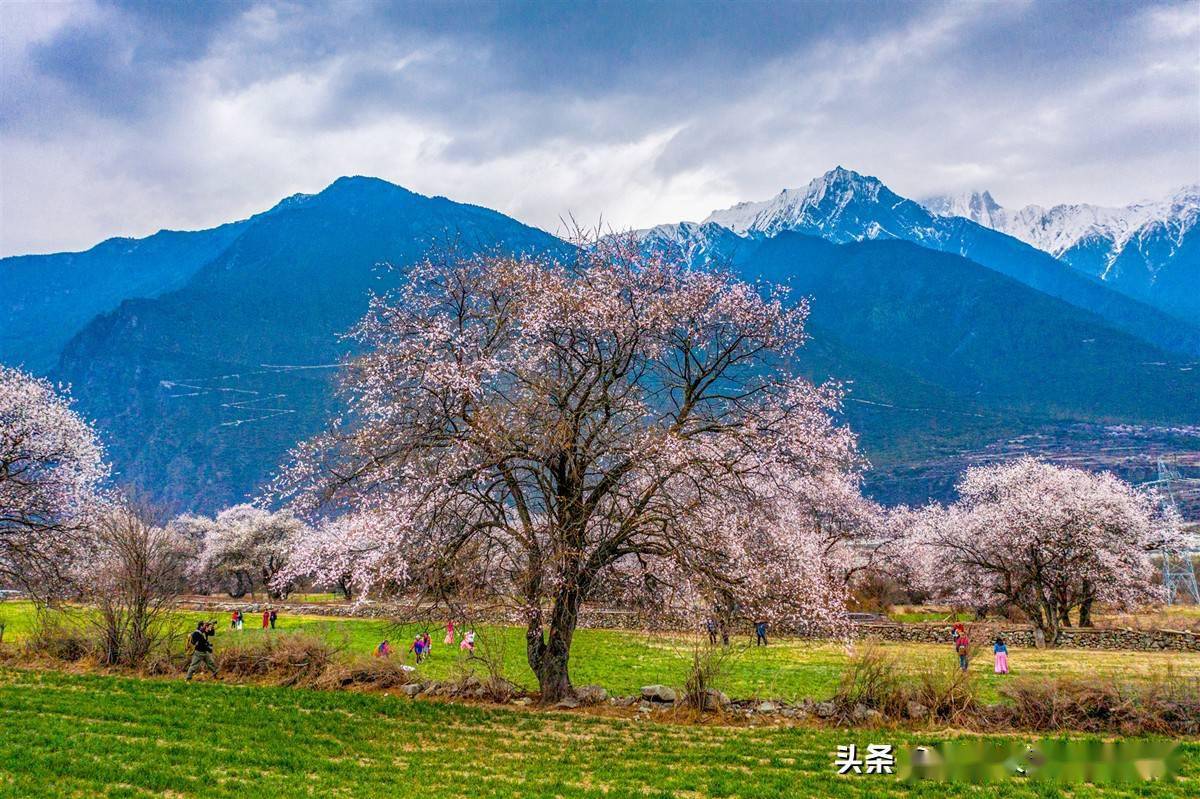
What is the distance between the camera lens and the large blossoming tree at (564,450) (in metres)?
17.0

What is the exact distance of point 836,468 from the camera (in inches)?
709

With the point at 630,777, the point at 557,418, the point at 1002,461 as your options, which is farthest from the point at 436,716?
the point at 1002,461

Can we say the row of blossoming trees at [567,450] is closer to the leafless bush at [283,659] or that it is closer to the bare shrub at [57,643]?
the leafless bush at [283,659]

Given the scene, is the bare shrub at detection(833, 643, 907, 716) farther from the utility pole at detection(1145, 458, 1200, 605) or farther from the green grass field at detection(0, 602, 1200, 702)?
the utility pole at detection(1145, 458, 1200, 605)

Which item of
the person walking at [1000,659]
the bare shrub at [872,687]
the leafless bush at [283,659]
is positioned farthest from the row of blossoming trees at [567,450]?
the person walking at [1000,659]

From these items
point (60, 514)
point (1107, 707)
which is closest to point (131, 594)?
point (60, 514)

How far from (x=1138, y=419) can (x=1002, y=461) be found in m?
61.0

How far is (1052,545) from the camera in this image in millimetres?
37719

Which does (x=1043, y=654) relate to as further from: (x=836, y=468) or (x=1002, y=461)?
(x=1002, y=461)

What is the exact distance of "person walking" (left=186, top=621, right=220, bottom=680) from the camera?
20953mm

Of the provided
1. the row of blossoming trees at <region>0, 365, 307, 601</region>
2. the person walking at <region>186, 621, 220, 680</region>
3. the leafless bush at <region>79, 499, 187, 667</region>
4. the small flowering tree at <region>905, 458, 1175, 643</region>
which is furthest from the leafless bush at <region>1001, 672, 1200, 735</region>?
the row of blossoming trees at <region>0, 365, 307, 601</region>

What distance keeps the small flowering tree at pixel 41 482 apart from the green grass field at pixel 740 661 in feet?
9.32

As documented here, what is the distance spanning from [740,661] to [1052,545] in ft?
61.7

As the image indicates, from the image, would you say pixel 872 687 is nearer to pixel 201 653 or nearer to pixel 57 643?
pixel 201 653
